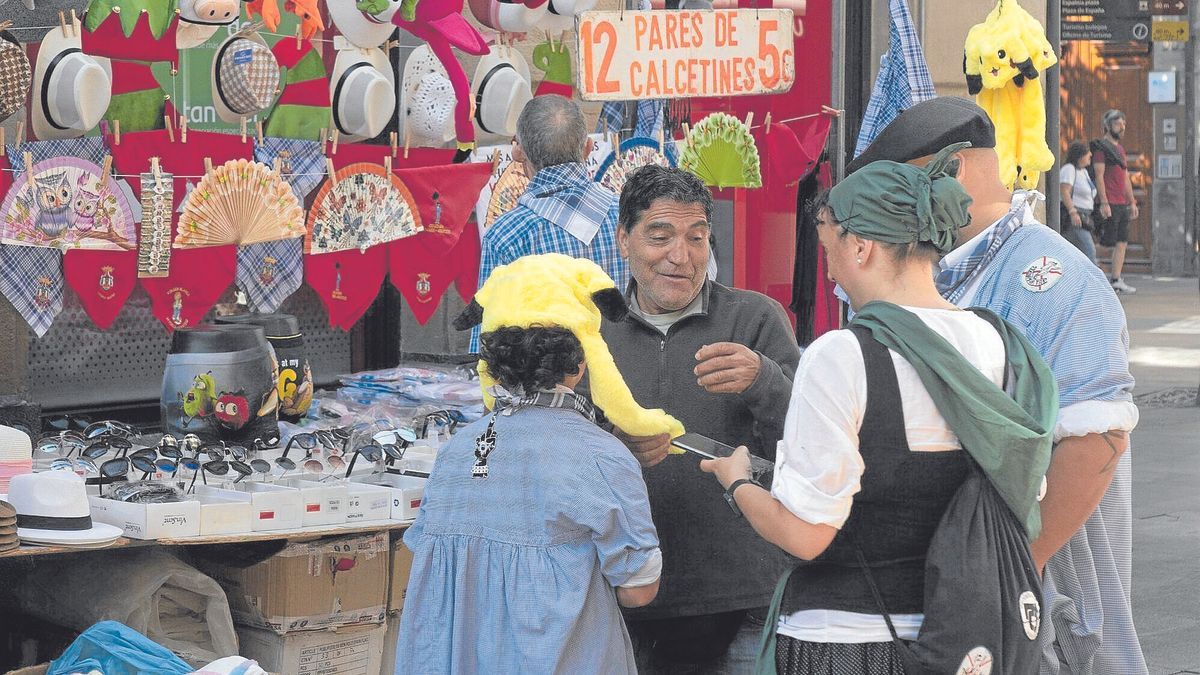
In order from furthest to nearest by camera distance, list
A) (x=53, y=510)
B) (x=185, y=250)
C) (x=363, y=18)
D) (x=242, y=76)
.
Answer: (x=363, y=18)
(x=185, y=250)
(x=242, y=76)
(x=53, y=510)

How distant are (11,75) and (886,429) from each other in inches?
→ 111

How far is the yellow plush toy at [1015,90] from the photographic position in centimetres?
554

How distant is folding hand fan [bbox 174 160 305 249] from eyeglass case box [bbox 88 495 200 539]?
1.32 m

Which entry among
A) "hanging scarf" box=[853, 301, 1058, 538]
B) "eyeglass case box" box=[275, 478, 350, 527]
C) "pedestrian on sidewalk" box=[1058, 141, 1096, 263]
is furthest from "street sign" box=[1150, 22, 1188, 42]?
"hanging scarf" box=[853, 301, 1058, 538]

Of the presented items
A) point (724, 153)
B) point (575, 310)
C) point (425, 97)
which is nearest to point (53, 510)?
point (575, 310)

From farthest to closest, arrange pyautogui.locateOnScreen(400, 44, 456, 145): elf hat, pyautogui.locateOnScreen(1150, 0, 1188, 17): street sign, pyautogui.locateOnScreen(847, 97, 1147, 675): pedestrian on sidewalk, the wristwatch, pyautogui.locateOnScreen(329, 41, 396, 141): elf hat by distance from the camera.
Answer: pyautogui.locateOnScreen(1150, 0, 1188, 17): street sign, pyautogui.locateOnScreen(400, 44, 456, 145): elf hat, pyautogui.locateOnScreen(329, 41, 396, 141): elf hat, pyautogui.locateOnScreen(847, 97, 1147, 675): pedestrian on sidewalk, the wristwatch

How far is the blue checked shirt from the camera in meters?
4.56

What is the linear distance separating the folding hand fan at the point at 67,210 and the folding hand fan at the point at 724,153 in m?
2.25

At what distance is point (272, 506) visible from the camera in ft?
13.4

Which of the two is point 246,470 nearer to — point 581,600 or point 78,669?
point 78,669

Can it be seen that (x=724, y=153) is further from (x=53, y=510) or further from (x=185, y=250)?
(x=53, y=510)

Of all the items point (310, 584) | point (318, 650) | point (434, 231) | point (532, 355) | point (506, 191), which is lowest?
point (318, 650)

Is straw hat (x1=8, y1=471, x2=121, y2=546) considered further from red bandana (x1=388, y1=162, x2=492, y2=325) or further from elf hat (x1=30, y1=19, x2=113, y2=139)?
red bandana (x1=388, y1=162, x2=492, y2=325)

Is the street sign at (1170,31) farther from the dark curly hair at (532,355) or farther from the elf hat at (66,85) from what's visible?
the dark curly hair at (532,355)
